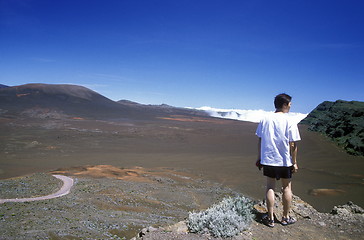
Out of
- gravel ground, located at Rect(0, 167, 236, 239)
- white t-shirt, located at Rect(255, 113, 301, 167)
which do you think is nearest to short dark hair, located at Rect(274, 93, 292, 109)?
white t-shirt, located at Rect(255, 113, 301, 167)

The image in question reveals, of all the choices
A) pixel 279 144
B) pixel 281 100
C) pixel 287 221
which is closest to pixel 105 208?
pixel 287 221

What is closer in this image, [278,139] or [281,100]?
[278,139]

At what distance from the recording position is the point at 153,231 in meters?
3.40

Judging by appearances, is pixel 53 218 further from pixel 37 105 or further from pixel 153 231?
pixel 37 105

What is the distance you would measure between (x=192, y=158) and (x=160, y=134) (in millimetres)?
10681

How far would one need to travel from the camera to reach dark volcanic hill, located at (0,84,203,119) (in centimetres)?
3703

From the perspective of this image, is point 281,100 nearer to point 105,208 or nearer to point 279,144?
point 279,144

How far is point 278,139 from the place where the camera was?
3264 mm

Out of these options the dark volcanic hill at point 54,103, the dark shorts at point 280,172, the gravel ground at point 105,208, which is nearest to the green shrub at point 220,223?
the dark shorts at point 280,172

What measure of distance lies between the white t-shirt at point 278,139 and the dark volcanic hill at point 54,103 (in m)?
37.2

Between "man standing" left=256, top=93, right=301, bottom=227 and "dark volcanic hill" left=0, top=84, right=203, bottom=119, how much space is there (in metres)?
37.2

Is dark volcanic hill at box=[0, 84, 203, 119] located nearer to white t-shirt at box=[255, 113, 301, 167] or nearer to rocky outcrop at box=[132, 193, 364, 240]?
rocky outcrop at box=[132, 193, 364, 240]

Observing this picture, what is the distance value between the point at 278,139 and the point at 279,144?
64 mm

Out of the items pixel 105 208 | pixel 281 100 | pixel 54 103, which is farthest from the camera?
pixel 54 103
